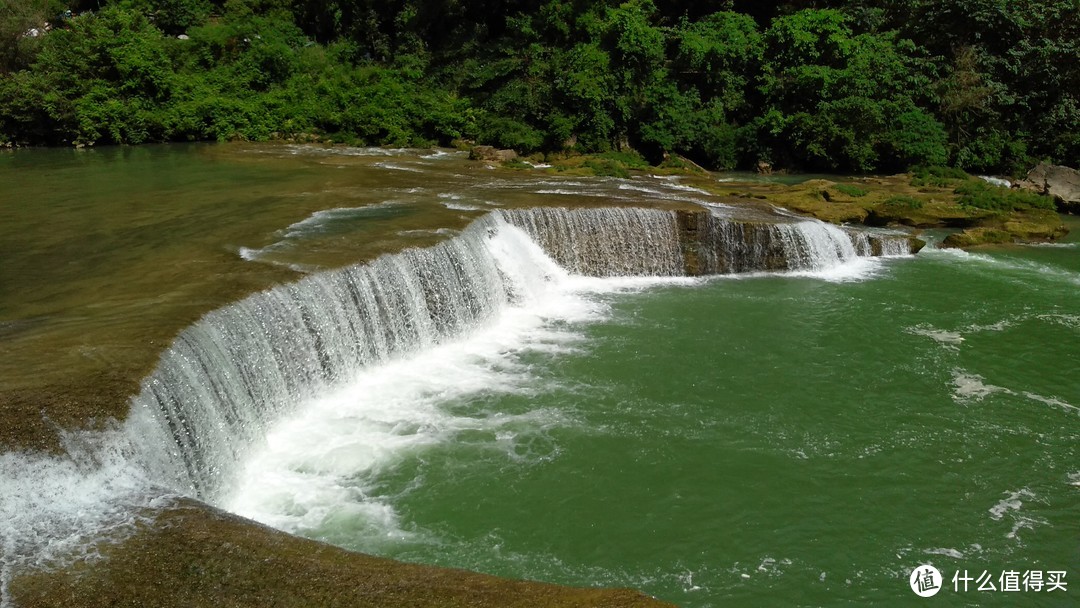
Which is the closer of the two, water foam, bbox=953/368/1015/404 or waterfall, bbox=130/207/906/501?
waterfall, bbox=130/207/906/501

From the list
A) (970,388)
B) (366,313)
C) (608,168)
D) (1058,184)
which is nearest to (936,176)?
(1058,184)

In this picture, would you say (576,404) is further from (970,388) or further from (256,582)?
(256,582)

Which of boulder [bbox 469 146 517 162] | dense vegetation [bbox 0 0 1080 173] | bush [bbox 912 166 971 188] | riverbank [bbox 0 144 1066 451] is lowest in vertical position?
bush [bbox 912 166 971 188]

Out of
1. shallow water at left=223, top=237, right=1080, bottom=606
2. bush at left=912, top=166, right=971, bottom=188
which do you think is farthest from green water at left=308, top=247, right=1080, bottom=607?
bush at left=912, top=166, right=971, bottom=188

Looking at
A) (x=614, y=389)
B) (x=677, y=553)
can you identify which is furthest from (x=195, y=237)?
(x=677, y=553)

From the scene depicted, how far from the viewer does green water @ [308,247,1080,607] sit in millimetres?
6309

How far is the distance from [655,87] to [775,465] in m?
19.2

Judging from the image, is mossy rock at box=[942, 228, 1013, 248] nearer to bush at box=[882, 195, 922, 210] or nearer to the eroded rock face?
bush at box=[882, 195, 922, 210]

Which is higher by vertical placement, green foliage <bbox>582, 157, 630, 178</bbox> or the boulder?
the boulder

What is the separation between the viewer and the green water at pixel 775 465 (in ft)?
20.7

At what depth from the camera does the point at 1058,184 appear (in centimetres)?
2075

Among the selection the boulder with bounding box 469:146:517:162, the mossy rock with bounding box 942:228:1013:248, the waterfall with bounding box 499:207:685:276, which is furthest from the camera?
the boulder with bounding box 469:146:517:162

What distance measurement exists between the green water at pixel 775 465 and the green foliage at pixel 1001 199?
7.11m

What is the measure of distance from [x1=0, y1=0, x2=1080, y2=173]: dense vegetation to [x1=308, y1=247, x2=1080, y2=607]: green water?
44.6 feet
